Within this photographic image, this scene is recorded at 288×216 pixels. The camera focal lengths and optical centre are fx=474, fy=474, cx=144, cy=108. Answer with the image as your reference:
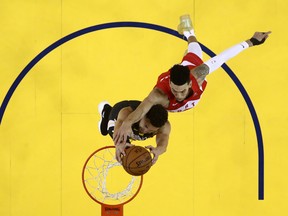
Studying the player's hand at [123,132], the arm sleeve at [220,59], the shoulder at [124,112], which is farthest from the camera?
the arm sleeve at [220,59]

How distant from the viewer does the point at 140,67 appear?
745cm

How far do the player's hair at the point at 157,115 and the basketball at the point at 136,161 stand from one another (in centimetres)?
33

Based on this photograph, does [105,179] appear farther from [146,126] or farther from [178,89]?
[178,89]

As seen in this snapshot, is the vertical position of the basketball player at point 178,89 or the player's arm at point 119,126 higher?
the basketball player at point 178,89

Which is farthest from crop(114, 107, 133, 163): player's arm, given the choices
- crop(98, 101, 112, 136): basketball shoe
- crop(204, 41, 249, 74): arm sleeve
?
crop(204, 41, 249, 74): arm sleeve

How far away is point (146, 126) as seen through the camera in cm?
496

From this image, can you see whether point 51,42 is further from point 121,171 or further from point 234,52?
point 234,52

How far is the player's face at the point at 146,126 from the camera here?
193 inches

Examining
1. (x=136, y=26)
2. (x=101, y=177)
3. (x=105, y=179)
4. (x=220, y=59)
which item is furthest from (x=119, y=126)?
(x=136, y=26)

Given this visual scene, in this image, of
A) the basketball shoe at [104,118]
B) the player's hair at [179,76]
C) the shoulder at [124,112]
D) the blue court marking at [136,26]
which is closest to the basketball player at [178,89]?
the player's hair at [179,76]

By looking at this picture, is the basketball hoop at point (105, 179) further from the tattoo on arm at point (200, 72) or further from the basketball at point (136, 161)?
the tattoo on arm at point (200, 72)

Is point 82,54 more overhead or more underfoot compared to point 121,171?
more overhead

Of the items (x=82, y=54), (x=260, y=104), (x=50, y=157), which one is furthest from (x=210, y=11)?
(x=50, y=157)

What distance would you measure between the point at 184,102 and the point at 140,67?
2.46m
